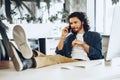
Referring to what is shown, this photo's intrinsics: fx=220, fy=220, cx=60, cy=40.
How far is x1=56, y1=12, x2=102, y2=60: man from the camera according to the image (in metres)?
1.64

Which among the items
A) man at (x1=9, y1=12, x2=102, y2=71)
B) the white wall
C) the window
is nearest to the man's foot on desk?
man at (x1=9, y1=12, x2=102, y2=71)

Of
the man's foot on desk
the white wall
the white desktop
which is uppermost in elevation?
the white wall

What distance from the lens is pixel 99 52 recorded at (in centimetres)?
174

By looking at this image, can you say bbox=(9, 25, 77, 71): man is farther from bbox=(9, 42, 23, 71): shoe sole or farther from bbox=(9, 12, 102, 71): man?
bbox=(9, 12, 102, 71): man

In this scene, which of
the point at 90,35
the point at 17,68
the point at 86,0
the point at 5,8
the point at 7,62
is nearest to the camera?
the point at 5,8

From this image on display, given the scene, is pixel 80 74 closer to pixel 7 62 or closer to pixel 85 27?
pixel 7 62

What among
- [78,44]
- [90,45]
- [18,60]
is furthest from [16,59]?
[90,45]

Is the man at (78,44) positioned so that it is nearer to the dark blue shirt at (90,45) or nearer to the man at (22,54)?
the dark blue shirt at (90,45)

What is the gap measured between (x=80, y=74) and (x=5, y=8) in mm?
442

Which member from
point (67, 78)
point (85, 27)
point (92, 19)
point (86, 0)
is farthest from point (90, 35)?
point (67, 78)

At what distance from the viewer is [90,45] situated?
1685 millimetres

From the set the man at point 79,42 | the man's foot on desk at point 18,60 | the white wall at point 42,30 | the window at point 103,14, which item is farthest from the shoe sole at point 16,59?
the window at point 103,14

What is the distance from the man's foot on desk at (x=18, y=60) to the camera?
100 centimetres

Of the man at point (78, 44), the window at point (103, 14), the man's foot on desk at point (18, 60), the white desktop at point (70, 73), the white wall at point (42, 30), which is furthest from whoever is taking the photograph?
the window at point (103, 14)
